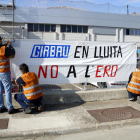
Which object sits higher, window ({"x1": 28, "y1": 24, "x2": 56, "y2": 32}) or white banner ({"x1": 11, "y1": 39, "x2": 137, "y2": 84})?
window ({"x1": 28, "y1": 24, "x2": 56, "y2": 32})

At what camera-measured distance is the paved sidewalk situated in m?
3.79

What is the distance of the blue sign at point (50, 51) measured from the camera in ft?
18.1

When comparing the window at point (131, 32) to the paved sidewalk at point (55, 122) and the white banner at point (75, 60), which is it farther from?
the paved sidewalk at point (55, 122)

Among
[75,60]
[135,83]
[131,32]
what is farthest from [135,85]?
[131,32]

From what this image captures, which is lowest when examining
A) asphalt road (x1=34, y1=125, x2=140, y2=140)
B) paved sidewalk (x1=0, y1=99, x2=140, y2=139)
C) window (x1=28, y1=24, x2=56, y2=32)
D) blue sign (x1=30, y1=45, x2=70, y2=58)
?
asphalt road (x1=34, y1=125, x2=140, y2=140)

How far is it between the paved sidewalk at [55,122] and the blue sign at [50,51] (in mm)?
1637

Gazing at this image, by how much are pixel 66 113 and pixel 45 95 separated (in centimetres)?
105

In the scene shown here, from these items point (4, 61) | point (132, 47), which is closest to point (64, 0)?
point (132, 47)

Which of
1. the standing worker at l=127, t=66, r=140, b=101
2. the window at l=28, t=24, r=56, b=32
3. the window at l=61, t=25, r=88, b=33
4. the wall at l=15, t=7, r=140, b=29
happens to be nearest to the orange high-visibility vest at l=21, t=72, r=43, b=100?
the standing worker at l=127, t=66, r=140, b=101

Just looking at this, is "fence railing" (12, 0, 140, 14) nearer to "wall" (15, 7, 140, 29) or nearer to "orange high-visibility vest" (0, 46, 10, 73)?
"wall" (15, 7, 140, 29)

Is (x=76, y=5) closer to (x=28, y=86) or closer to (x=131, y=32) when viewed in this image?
(x=131, y=32)

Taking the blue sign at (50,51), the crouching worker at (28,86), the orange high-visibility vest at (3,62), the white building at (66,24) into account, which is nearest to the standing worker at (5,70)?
the orange high-visibility vest at (3,62)

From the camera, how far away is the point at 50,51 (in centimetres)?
562

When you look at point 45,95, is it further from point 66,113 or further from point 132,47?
point 132,47
